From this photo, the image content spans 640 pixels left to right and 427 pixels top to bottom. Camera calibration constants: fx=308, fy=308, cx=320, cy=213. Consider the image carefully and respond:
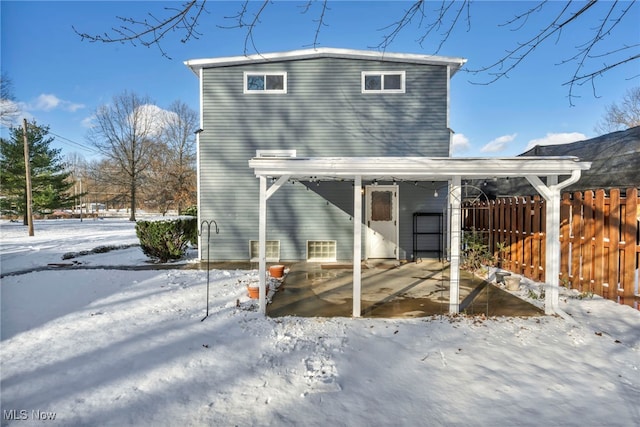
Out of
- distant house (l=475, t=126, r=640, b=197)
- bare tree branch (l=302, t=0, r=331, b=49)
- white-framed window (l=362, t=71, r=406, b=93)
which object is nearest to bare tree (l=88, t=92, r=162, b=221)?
white-framed window (l=362, t=71, r=406, b=93)

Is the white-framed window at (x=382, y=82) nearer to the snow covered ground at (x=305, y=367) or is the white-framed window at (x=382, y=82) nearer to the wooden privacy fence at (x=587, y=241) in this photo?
the wooden privacy fence at (x=587, y=241)

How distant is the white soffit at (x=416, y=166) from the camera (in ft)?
14.4

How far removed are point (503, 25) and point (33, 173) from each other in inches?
1108

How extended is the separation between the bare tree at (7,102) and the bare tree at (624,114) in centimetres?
3759

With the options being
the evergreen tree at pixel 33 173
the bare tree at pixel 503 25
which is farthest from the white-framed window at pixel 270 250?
the evergreen tree at pixel 33 173

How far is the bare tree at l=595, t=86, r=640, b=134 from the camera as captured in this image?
20938 mm

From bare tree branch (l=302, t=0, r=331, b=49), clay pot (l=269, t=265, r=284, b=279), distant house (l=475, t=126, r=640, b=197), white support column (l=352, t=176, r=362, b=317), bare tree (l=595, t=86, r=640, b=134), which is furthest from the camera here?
bare tree (l=595, t=86, r=640, b=134)

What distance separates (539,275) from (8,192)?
97.5ft

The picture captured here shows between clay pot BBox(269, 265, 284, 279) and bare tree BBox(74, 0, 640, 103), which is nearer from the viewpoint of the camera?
bare tree BBox(74, 0, 640, 103)

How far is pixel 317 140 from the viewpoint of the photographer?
28.7 ft

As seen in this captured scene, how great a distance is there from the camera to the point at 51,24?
418 centimetres

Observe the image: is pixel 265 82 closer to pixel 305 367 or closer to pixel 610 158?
pixel 305 367

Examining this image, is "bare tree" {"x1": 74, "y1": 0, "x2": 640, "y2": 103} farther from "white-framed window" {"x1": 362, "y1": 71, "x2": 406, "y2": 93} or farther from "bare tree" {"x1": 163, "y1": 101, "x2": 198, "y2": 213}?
"bare tree" {"x1": 163, "y1": 101, "x2": 198, "y2": 213}

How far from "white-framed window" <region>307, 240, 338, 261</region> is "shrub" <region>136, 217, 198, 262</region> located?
3723 mm
